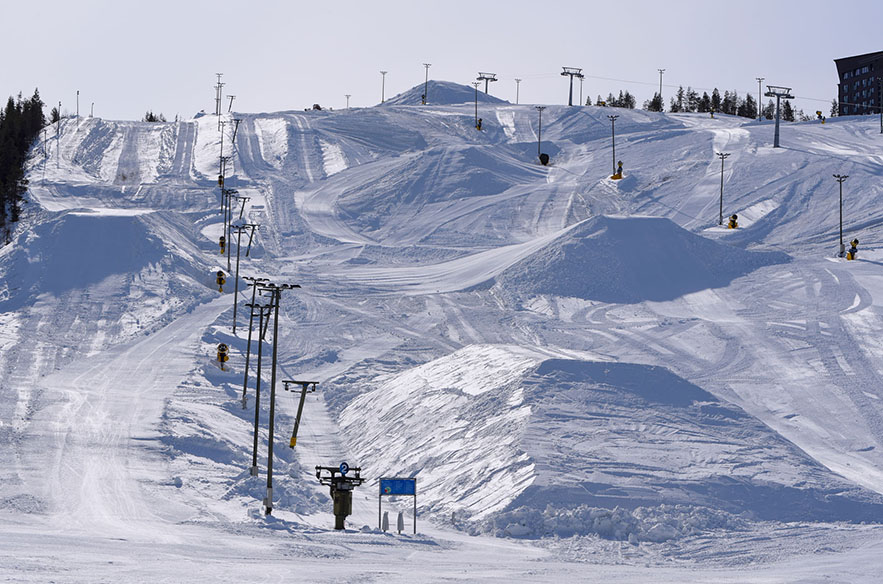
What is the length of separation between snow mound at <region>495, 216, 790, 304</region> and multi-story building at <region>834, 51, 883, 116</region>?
71198 millimetres

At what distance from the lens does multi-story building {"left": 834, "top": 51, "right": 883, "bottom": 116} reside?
129 meters

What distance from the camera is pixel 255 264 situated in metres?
68.3

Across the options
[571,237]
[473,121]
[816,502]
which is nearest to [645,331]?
[571,237]

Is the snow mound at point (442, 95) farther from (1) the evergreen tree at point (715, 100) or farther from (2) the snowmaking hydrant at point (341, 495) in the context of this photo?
(2) the snowmaking hydrant at point (341, 495)

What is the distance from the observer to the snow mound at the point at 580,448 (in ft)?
104

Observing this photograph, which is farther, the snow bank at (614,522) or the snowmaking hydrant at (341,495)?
the snowmaking hydrant at (341,495)

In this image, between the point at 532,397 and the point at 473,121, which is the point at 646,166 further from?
the point at 532,397

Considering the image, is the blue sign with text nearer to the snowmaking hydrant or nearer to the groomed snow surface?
the snowmaking hydrant

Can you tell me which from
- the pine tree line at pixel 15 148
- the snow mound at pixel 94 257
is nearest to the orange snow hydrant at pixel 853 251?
the snow mound at pixel 94 257

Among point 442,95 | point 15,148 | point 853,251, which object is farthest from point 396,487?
point 442,95

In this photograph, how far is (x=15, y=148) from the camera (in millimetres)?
92938

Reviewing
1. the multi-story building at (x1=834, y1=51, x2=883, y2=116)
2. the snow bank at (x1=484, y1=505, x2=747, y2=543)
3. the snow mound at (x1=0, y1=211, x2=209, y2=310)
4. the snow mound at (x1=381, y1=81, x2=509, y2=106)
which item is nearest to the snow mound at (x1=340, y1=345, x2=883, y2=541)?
the snow bank at (x1=484, y1=505, x2=747, y2=543)

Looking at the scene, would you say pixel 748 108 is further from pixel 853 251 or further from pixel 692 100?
pixel 853 251

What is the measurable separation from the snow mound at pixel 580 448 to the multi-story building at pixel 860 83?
3913 inches
